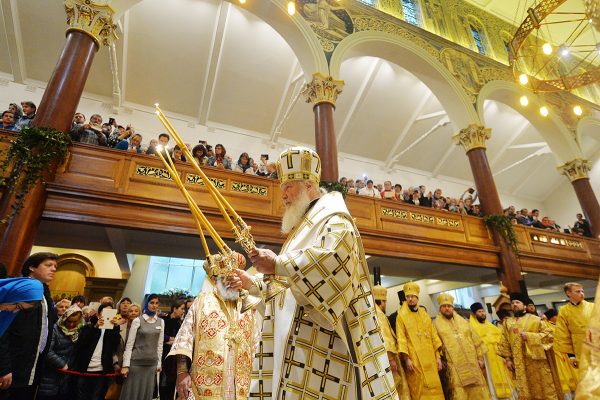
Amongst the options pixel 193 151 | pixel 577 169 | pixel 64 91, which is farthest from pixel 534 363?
pixel 577 169

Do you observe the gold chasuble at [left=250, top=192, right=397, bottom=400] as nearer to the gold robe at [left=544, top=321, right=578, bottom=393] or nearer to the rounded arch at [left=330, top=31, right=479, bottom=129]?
the gold robe at [left=544, top=321, right=578, bottom=393]

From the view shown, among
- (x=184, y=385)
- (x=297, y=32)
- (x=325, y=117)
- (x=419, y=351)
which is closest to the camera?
(x=184, y=385)

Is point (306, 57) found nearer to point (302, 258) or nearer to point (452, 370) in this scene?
point (452, 370)

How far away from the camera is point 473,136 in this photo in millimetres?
9602

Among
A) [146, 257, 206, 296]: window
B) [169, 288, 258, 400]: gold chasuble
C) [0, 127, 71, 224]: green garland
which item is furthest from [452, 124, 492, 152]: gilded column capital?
[0, 127, 71, 224]: green garland

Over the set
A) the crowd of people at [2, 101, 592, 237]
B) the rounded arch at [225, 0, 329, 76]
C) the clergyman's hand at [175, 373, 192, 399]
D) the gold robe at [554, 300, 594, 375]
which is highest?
the rounded arch at [225, 0, 329, 76]

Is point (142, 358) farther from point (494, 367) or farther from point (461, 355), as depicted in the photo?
point (494, 367)

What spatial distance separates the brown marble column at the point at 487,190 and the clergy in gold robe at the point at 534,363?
137 inches

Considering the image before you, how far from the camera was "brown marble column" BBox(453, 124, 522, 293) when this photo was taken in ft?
26.8

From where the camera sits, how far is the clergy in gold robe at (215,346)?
2812 mm

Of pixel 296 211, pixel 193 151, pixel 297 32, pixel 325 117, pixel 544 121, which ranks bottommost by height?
pixel 296 211

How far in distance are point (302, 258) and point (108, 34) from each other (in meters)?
6.64

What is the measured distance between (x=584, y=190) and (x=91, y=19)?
45.1ft

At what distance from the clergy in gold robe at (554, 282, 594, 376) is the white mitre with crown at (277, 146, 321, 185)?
14.8 ft
